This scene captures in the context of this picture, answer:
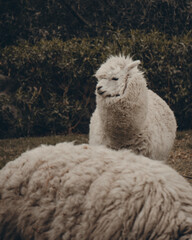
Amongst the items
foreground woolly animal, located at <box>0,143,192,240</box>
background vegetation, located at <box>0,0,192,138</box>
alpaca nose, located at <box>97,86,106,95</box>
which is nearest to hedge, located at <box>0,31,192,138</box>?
background vegetation, located at <box>0,0,192,138</box>

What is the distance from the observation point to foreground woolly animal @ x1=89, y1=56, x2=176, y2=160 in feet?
13.3

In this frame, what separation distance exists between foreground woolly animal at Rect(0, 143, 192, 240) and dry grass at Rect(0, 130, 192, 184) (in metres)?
3.35

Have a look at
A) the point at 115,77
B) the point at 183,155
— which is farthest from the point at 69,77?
the point at 115,77

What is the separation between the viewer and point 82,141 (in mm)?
7574

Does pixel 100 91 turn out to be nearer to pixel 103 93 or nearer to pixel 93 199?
pixel 103 93

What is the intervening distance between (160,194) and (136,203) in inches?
5.5

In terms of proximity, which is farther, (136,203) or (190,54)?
(190,54)

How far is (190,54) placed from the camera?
8.80 metres

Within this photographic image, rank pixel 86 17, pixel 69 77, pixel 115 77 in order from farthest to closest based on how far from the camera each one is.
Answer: pixel 86 17 < pixel 69 77 < pixel 115 77

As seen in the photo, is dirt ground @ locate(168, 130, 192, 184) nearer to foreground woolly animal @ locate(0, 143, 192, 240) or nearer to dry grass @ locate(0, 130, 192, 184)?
dry grass @ locate(0, 130, 192, 184)

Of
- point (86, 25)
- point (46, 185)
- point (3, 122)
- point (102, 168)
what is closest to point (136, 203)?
point (102, 168)

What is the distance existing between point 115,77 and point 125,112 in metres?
0.43

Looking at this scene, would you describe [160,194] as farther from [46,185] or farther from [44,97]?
[44,97]

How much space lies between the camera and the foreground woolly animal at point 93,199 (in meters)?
1.87
